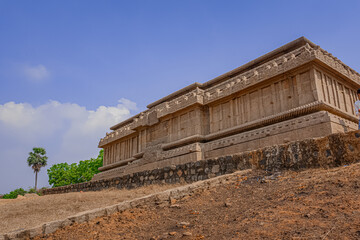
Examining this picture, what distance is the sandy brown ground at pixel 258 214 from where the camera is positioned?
3971 mm

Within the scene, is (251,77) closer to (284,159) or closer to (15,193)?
(284,159)

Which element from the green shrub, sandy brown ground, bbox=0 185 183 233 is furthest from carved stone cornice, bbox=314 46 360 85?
the green shrub

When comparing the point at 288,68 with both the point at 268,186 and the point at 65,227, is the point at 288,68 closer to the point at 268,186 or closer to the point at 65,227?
the point at 268,186

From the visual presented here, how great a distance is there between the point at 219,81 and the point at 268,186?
10.3 metres

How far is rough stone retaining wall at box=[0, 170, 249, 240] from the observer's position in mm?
5707

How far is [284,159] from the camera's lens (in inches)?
303

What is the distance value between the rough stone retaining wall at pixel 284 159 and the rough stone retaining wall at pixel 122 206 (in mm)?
632

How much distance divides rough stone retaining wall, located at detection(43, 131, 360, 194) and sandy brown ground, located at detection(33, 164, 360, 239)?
1.60ft

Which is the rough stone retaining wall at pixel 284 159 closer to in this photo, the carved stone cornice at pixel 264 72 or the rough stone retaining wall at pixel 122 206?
the rough stone retaining wall at pixel 122 206

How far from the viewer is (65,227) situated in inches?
235

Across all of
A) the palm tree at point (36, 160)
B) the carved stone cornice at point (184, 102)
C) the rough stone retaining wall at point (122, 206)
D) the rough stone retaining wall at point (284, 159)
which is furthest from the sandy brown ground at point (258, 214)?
the palm tree at point (36, 160)

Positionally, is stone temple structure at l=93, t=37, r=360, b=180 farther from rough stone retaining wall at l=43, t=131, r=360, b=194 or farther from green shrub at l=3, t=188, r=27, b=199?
green shrub at l=3, t=188, r=27, b=199

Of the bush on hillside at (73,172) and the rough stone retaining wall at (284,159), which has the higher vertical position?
the bush on hillside at (73,172)

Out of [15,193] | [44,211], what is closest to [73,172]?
[15,193]
